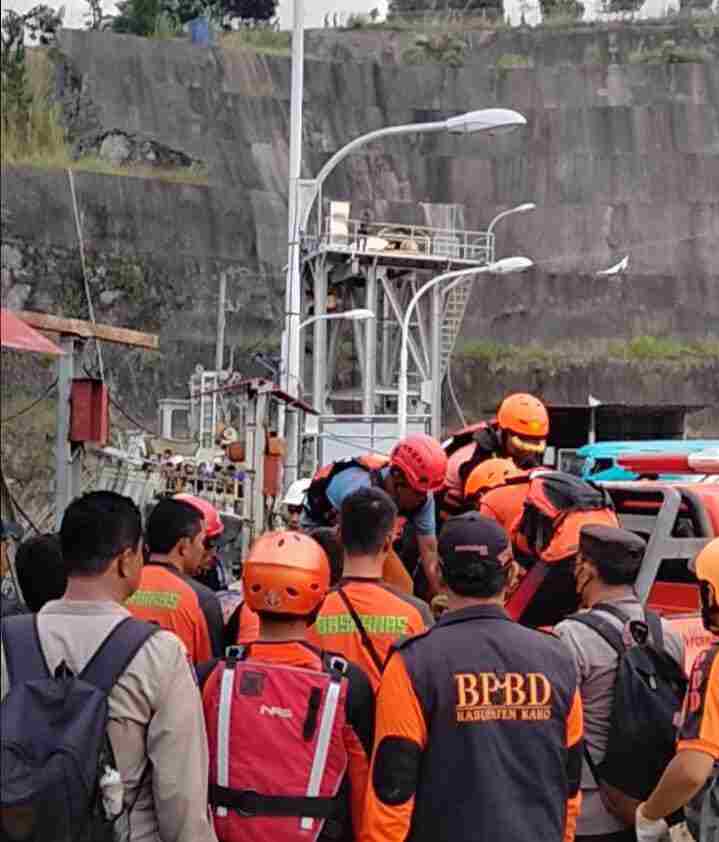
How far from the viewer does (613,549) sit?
528 centimetres

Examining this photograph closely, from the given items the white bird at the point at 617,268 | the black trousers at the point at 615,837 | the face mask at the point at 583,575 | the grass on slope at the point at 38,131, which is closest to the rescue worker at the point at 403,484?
the face mask at the point at 583,575

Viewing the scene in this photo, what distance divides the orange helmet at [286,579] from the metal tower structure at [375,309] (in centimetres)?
3004

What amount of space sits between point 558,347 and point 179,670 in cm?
5520

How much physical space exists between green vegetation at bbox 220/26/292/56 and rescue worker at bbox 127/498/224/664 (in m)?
51.3

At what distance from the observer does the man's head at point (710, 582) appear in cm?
454

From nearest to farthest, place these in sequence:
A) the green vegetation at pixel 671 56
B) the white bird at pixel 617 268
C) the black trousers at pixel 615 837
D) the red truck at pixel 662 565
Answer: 1. the black trousers at pixel 615 837
2. the red truck at pixel 662 565
3. the white bird at pixel 617 268
4. the green vegetation at pixel 671 56

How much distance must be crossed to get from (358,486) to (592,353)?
50.5m

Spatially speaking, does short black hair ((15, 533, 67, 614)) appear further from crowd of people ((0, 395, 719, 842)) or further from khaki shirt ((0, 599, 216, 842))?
khaki shirt ((0, 599, 216, 842))

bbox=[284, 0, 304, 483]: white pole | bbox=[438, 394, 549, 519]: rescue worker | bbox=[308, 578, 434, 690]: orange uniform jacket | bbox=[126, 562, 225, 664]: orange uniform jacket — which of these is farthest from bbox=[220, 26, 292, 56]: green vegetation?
bbox=[308, 578, 434, 690]: orange uniform jacket

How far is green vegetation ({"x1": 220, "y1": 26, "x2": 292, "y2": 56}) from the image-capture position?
56.1m

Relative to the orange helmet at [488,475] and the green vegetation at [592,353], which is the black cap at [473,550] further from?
the green vegetation at [592,353]

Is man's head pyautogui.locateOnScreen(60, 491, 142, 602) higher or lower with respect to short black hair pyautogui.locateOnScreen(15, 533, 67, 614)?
higher

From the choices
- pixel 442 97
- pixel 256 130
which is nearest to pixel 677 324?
pixel 442 97

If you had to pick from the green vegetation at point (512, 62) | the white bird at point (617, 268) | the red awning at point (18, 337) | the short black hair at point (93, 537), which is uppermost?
the green vegetation at point (512, 62)
